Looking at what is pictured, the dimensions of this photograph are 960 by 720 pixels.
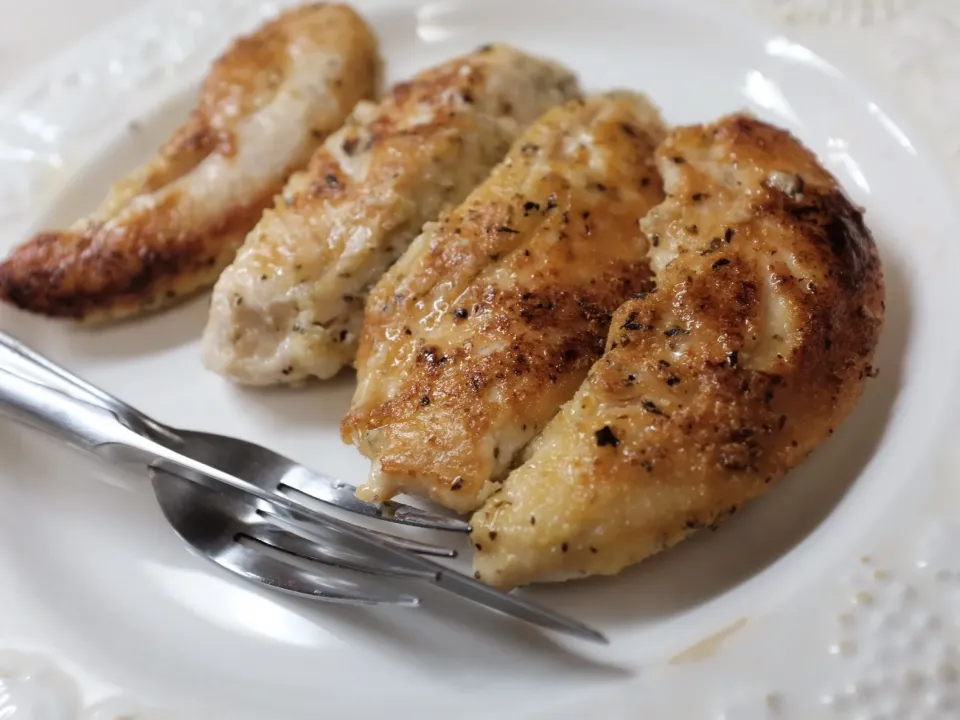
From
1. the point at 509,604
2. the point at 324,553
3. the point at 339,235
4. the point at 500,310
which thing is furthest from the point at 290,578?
the point at 339,235

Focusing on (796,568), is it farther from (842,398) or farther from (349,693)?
(349,693)

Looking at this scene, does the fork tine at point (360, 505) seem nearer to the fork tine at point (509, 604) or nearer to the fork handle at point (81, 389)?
the fork tine at point (509, 604)

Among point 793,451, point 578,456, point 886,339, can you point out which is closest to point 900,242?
point 886,339

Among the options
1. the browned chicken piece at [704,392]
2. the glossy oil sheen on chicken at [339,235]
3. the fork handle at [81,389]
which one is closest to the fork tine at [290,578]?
the browned chicken piece at [704,392]

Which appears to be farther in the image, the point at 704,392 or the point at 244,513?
the point at 244,513

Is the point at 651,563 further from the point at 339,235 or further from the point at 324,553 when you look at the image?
the point at 339,235
